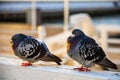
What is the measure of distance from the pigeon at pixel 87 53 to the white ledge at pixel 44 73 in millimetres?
82

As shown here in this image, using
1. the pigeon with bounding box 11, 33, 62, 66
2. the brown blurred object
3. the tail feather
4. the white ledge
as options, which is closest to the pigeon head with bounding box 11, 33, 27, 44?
the pigeon with bounding box 11, 33, 62, 66

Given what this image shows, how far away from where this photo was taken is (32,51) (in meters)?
2.21

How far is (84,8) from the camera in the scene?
Answer: 310 inches

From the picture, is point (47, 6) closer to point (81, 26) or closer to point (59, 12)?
point (59, 12)

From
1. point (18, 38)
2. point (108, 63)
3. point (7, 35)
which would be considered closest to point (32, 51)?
point (18, 38)

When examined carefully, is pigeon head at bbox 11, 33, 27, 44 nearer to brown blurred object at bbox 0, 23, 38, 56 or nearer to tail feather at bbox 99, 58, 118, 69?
tail feather at bbox 99, 58, 118, 69

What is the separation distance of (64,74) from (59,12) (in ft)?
20.3

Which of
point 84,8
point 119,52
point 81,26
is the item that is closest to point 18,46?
point 81,26

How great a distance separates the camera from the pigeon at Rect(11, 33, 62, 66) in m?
2.21

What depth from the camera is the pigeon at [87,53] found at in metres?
2.08

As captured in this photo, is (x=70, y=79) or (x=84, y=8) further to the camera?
(x=84, y=8)

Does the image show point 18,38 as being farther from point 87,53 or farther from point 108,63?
point 108,63

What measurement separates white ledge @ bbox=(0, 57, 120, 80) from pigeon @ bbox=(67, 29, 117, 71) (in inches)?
3.2

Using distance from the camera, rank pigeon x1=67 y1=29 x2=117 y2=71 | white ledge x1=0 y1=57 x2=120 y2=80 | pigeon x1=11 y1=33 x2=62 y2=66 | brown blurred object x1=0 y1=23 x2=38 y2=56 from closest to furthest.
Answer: white ledge x1=0 y1=57 x2=120 y2=80
pigeon x1=67 y1=29 x2=117 y2=71
pigeon x1=11 y1=33 x2=62 y2=66
brown blurred object x1=0 y1=23 x2=38 y2=56
